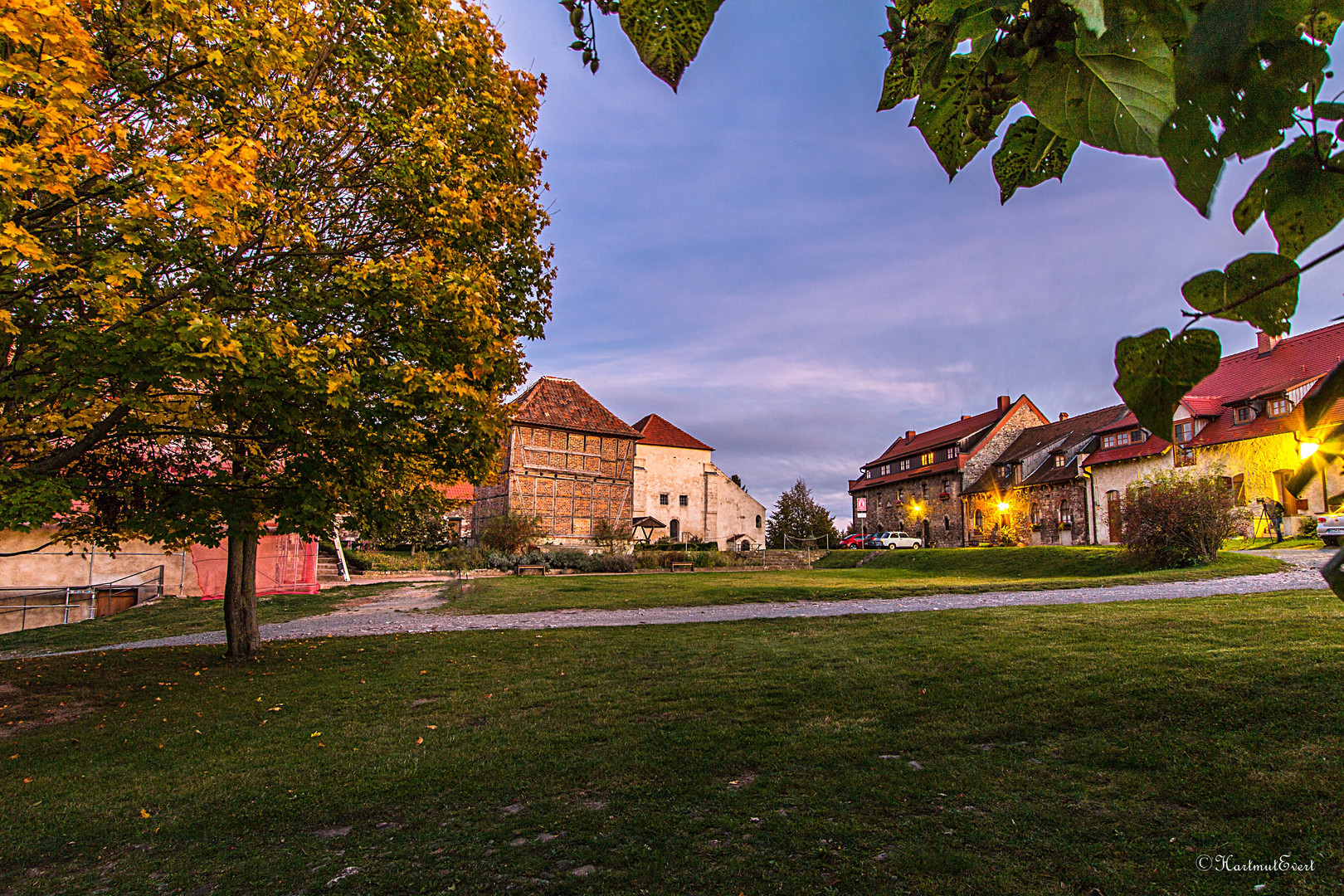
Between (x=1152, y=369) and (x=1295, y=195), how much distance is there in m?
0.21

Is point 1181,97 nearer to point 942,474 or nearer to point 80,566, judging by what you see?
point 80,566

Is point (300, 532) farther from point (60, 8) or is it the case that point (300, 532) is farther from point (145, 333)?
point (60, 8)

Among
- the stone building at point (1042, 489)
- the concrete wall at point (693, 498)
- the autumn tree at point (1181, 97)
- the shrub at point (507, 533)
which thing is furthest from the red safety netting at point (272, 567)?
the stone building at point (1042, 489)

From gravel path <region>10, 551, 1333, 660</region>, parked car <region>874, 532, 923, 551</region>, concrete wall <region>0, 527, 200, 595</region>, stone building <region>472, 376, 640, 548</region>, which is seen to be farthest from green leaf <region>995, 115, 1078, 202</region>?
parked car <region>874, 532, 923, 551</region>

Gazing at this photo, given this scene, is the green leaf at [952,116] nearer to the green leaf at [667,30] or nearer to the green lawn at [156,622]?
the green leaf at [667,30]

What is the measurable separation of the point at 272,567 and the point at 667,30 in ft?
74.7

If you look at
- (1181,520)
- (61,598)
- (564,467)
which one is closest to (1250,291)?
(61,598)

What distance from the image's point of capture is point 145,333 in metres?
5.51

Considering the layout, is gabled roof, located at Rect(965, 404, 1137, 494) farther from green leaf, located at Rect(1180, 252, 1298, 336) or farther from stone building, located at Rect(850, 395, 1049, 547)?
green leaf, located at Rect(1180, 252, 1298, 336)

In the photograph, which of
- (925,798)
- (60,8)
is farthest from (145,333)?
(925,798)

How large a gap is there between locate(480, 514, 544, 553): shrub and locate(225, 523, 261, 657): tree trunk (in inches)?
843

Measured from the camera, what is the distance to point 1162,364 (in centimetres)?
59

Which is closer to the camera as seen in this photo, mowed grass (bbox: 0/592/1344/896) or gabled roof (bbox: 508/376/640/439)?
mowed grass (bbox: 0/592/1344/896)

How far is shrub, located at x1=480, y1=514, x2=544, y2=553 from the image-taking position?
102 ft
